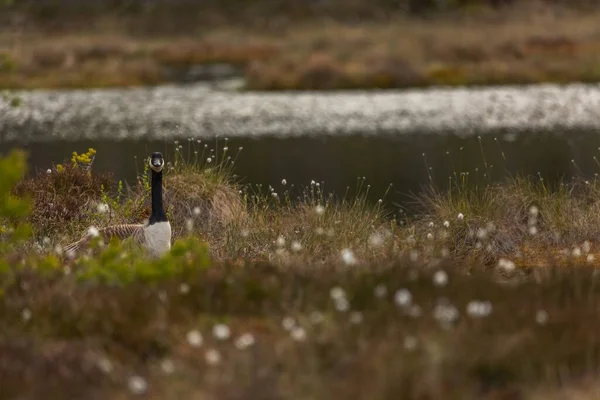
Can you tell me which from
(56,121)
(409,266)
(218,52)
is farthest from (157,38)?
(409,266)

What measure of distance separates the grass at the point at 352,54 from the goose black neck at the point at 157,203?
4011 cm

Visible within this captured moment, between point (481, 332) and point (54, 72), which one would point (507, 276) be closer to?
point (481, 332)

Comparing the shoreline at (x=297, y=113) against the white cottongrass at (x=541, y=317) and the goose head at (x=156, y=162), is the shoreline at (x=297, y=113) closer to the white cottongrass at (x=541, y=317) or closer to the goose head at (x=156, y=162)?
the goose head at (x=156, y=162)

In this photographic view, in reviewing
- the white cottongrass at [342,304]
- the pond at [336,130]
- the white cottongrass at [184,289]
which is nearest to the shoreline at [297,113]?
the pond at [336,130]

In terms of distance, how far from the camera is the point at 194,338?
234 inches

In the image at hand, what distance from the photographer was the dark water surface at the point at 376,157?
26.1 meters

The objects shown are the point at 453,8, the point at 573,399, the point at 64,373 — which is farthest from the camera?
the point at 453,8

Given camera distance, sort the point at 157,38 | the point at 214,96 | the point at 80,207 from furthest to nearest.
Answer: the point at 157,38 < the point at 214,96 < the point at 80,207

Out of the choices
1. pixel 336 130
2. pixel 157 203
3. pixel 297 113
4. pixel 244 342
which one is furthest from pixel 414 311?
pixel 297 113

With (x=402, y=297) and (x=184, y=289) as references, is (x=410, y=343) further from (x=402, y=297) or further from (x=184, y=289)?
(x=184, y=289)

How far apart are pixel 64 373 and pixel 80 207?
31.3ft

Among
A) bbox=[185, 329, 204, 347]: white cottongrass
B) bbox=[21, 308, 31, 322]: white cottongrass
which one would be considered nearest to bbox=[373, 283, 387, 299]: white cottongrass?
bbox=[185, 329, 204, 347]: white cottongrass

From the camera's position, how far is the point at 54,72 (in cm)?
5688

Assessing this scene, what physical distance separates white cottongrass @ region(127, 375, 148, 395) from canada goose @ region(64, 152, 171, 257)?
468cm
